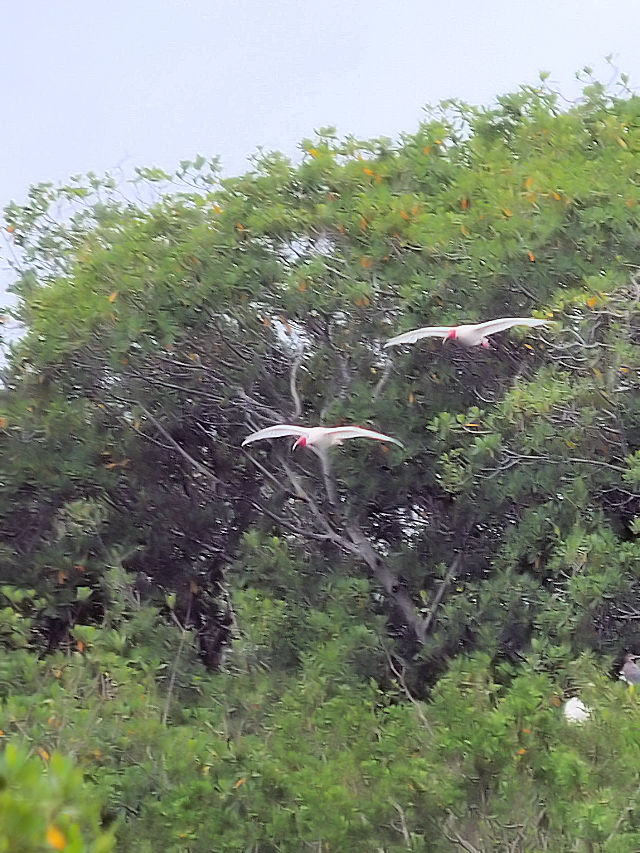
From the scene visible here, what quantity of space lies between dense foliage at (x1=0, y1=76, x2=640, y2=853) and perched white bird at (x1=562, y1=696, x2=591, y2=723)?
79 millimetres

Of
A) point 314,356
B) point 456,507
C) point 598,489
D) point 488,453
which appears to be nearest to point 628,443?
point 598,489

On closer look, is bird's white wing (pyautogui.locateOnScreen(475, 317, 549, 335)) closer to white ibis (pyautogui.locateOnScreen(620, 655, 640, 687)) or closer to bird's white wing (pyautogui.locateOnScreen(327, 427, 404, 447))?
bird's white wing (pyautogui.locateOnScreen(327, 427, 404, 447))

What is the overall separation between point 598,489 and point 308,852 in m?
2.92

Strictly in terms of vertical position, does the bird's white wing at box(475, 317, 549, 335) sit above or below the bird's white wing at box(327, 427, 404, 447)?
above

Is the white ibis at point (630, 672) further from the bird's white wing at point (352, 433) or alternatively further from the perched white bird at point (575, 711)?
the bird's white wing at point (352, 433)

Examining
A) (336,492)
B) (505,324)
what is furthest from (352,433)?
(336,492)

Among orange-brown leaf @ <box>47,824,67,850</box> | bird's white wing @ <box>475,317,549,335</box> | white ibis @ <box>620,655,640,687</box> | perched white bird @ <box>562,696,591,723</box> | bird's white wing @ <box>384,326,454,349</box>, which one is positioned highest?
bird's white wing @ <box>384,326,454,349</box>

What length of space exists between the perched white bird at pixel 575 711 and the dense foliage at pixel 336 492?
8cm

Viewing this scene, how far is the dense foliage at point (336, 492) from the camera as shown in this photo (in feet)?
17.0

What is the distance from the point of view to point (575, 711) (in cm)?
500

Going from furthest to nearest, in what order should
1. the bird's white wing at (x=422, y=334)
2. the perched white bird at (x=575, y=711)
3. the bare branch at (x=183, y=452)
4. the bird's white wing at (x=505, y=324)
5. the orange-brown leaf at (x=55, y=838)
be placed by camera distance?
1. the bare branch at (x=183, y=452)
2. the bird's white wing at (x=422, y=334)
3. the bird's white wing at (x=505, y=324)
4. the perched white bird at (x=575, y=711)
5. the orange-brown leaf at (x=55, y=838)

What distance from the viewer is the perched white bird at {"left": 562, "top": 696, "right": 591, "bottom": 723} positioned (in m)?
4.90

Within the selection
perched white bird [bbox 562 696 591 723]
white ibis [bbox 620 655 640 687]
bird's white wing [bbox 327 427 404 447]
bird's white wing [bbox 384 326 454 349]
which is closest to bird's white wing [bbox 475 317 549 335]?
bird's white wing [bbox 384 326 454 349]

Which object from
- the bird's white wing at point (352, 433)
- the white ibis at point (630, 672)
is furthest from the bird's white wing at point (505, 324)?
the white ibis at point (630, 672)
